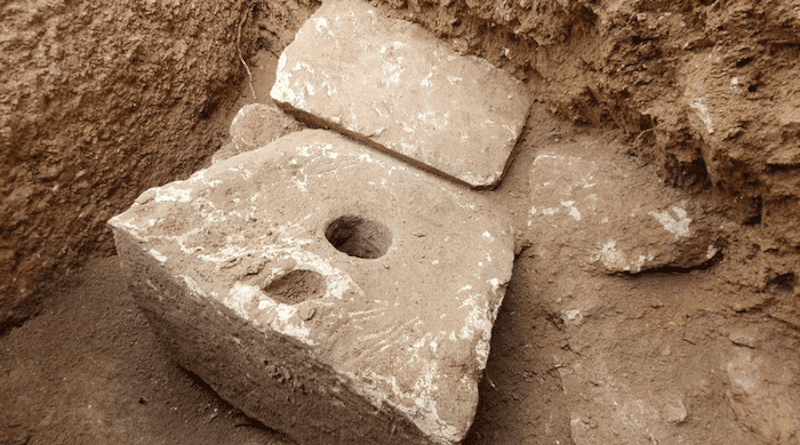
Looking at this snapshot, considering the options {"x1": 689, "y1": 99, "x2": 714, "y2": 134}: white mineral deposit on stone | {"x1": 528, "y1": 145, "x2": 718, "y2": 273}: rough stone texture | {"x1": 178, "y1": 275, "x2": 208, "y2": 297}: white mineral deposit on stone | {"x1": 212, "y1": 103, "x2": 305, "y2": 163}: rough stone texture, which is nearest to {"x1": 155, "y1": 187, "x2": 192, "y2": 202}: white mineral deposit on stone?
{"x1": 178, "y1": 275, "x2": 208, "y2": 297}: white mineral deposit on stone

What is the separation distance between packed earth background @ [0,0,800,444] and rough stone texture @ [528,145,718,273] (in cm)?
3

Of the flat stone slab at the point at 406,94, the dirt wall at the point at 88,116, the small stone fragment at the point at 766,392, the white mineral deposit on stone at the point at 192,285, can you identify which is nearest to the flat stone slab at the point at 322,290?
the white mineral deposit on stone at the point at 192,285

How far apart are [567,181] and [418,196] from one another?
499 mm

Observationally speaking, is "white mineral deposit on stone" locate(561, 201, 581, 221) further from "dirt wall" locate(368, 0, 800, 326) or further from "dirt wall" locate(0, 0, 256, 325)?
"dirt wall" locate(0, 0, 256, 325)

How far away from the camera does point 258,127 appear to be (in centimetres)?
188

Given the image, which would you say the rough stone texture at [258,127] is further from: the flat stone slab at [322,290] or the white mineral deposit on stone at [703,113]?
the white mineral deposit on stone at [703,113]

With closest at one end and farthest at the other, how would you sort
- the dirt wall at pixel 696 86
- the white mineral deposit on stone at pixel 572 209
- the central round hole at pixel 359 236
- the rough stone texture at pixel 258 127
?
the dirt wall at pixel 696 86, the central round hole at pixel 359 236, the white mineral deposit on stone at pixel 572 209, the rough stone texture at pixel 258 127

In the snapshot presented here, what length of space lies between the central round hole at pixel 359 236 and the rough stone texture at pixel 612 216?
1.67 feet

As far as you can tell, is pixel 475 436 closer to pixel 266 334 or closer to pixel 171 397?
pixel 266 334

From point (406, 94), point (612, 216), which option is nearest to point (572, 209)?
point (612, 216)

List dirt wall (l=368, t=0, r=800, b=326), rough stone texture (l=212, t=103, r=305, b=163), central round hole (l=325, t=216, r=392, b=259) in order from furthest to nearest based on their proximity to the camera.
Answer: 1. rough stone texture (l=212, t=103, r=305, b=163)
2. central round hole (l=325, t=216, r=392, b=259)
3. dirt wall (l=368, t=0, r=800, b=326)

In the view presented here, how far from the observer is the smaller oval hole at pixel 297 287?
130 centimetres

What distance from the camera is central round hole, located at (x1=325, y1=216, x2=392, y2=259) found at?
1.52 metres

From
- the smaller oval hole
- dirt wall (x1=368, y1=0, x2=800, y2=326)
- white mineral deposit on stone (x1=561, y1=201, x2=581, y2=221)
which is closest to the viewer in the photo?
dirt wall (x1=368, y1=0, x2=800, y2=326)
